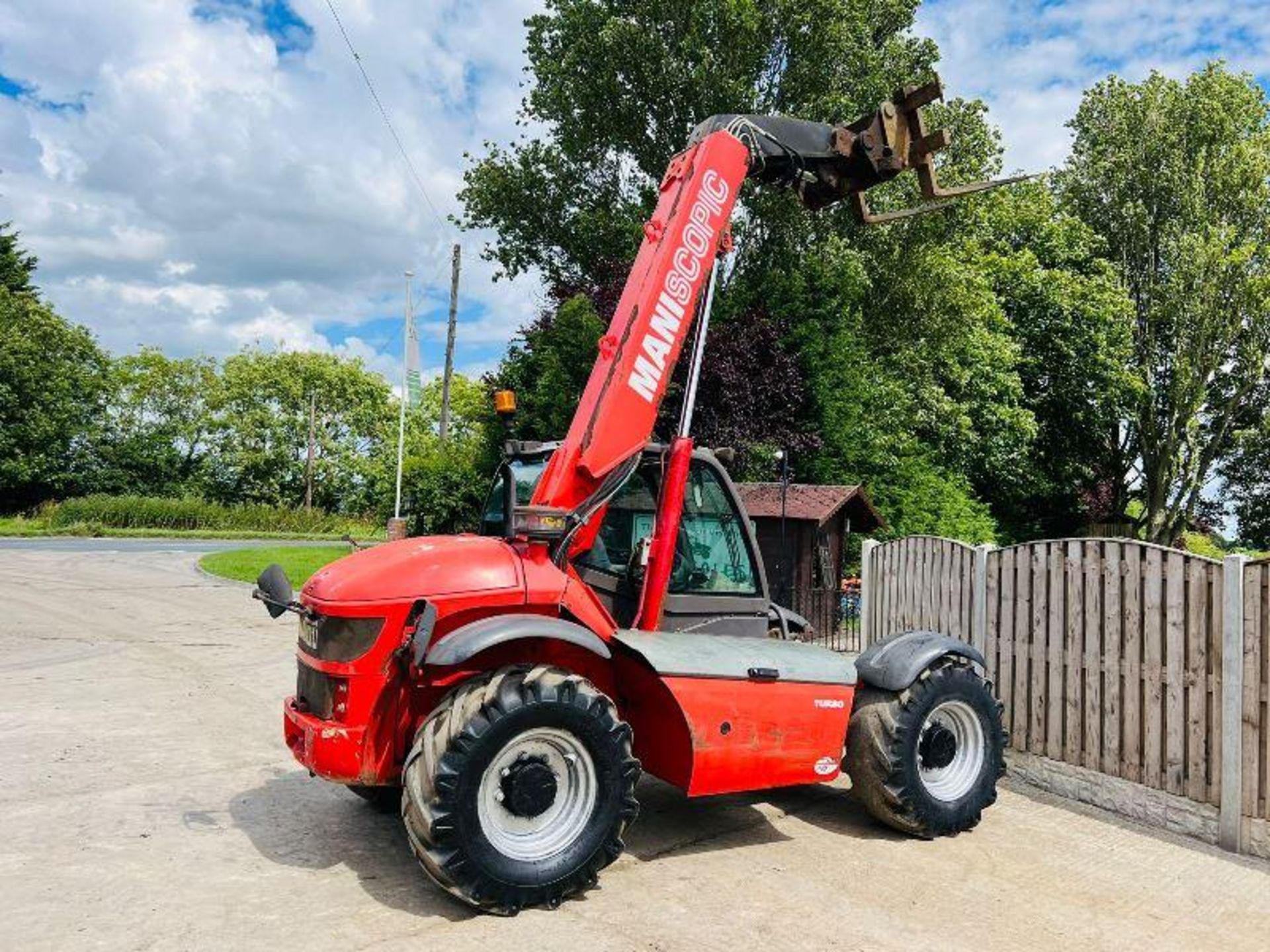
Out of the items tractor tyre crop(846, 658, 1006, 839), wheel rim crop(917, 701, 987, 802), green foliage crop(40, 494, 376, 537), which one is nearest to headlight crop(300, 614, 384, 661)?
tractor tyre crop(846, 658, 1006, 839)

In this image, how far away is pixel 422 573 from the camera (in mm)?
4473

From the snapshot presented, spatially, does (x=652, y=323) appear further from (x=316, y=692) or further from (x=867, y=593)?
(x=867, y=593)

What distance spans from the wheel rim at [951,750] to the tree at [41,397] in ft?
150

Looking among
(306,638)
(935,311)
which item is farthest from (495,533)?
(935,311)

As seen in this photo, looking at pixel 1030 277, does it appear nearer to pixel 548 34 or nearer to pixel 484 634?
pixel 548 34


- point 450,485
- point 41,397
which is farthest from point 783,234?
point 41,397

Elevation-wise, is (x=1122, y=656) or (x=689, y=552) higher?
(x=689, y=552)

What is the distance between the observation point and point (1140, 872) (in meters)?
4.96

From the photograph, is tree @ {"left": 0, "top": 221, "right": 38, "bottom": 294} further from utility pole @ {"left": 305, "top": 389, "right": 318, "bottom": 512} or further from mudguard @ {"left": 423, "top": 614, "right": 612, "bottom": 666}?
mudguard @ {"left": 423, "top": 614, "right": 612, "bottom": 666}

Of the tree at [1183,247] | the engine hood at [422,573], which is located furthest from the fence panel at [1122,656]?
the tree at [1183,247]

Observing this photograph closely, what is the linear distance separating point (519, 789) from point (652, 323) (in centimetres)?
261

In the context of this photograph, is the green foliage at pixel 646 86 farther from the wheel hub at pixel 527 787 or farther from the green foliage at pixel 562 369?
the wheel hub at pixel 527 787

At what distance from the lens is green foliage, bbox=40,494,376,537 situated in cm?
3828

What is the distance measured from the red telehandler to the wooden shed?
23.9ft
